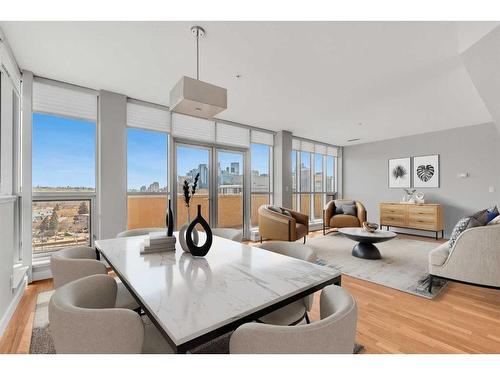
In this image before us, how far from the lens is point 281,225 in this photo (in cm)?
443

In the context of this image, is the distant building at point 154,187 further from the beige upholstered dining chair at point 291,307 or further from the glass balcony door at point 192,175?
the beige upholstered dining chair at point 291,307

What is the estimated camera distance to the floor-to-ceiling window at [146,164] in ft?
12.3

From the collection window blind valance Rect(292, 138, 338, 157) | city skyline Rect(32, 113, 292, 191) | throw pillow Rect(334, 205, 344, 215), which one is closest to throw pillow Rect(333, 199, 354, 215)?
throw pillow Rect(334, 205, 344, 215)

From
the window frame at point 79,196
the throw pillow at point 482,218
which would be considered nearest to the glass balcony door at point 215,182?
the window frame at point 79,196

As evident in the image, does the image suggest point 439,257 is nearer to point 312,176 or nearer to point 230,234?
point 230,234

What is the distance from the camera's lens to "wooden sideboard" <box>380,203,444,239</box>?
5.29 m

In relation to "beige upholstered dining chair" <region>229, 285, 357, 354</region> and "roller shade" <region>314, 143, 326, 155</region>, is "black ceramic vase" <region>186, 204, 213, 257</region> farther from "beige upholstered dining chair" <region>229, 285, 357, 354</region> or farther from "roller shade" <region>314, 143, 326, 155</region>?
"roller shade" <region>314, 143, 326, 155</region>

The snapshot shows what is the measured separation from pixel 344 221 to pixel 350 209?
0.47m

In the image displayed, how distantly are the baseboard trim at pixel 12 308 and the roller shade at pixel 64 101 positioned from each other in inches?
82.7

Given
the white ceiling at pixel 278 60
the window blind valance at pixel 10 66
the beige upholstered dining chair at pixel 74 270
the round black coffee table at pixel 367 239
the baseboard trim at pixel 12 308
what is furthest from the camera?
the round black coffee table at pixel 367 239

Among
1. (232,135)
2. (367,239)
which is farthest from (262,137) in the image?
(367,239)

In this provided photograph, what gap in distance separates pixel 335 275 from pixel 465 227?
225 centimetres
